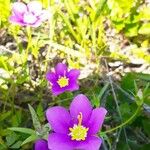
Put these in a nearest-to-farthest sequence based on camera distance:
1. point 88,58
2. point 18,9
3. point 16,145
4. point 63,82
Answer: point 16,145 < point 63,82 < point 18,9 < point 88,58

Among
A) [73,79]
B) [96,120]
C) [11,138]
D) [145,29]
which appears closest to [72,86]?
[73,79]

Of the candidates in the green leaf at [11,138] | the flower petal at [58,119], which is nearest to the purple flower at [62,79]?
the green leaf at [11,138]

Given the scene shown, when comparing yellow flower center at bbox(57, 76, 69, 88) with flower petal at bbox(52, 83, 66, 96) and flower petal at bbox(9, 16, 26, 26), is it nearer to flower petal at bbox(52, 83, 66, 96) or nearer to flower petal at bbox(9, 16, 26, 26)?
flower petal at bbox(52, 83, 66, 96)

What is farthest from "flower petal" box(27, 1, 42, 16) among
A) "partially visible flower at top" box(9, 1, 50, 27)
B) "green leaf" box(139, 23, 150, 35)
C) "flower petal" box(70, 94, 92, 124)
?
"flower petal" box(70, 94, 92, 124)

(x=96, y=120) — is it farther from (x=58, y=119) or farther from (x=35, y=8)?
(x=35, y=8)

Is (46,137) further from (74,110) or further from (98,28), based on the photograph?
(98,28)

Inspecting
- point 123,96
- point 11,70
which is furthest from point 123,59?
point 11,70

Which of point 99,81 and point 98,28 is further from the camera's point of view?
point 98,28
